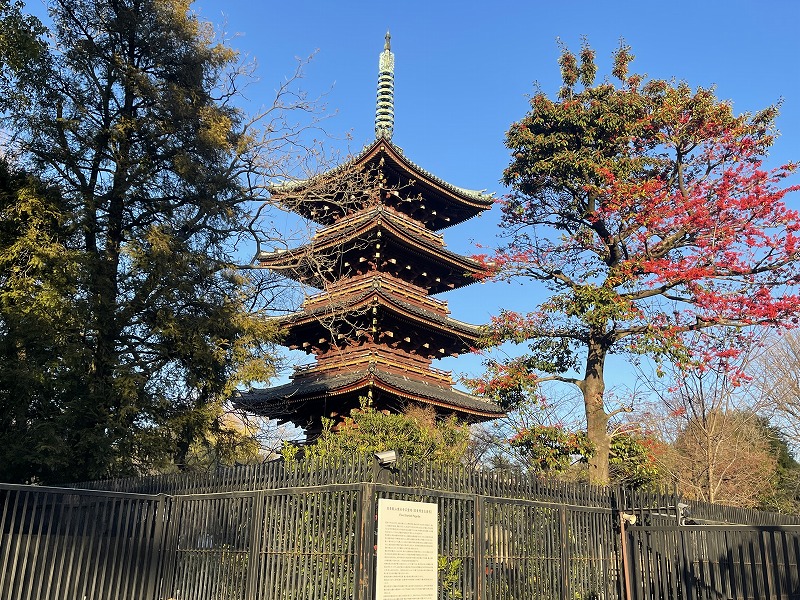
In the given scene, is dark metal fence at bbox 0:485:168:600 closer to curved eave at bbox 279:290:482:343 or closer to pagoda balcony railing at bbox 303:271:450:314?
curved eave at bbox 279:290:482:343

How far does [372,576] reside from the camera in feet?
24.3

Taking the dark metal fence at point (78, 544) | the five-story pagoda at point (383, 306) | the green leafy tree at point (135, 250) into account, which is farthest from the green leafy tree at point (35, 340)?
the five-story pagoda at point (383, 306)

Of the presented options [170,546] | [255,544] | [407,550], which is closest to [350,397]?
[170,546]

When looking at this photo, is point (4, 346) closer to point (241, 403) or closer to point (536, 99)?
point (241, 403)

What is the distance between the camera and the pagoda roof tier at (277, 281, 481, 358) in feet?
74.6

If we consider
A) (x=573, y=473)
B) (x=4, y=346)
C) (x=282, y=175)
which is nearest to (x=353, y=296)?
(x=282, y=175)

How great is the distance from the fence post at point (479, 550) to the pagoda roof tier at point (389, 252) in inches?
576

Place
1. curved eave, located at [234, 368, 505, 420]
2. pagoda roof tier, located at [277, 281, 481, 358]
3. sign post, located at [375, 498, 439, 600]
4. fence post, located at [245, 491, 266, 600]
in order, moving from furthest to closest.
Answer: pagoda roof tier, located at [277, 281, 481, 358] < curved eave, located at [234, 368, 505, 420] < fence post, located at [245, 491, 266, 600] < sign post, located at [375, 498, 439, 600]

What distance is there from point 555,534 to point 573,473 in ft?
45.5

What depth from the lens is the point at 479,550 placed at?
8.74 m

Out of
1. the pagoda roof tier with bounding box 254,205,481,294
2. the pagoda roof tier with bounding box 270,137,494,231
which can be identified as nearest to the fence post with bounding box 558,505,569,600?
the pagoda roof tier with bounding box 254,205,481,294

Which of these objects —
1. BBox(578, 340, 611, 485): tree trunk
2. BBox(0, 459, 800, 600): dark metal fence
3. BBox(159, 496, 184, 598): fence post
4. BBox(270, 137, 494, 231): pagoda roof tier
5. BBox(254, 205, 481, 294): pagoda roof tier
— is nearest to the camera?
BBox(0, 459, 800, 600): dark metal fence

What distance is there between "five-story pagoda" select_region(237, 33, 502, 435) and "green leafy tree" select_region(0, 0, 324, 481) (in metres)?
4.63

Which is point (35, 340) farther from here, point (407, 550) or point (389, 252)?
point (389, 252)
